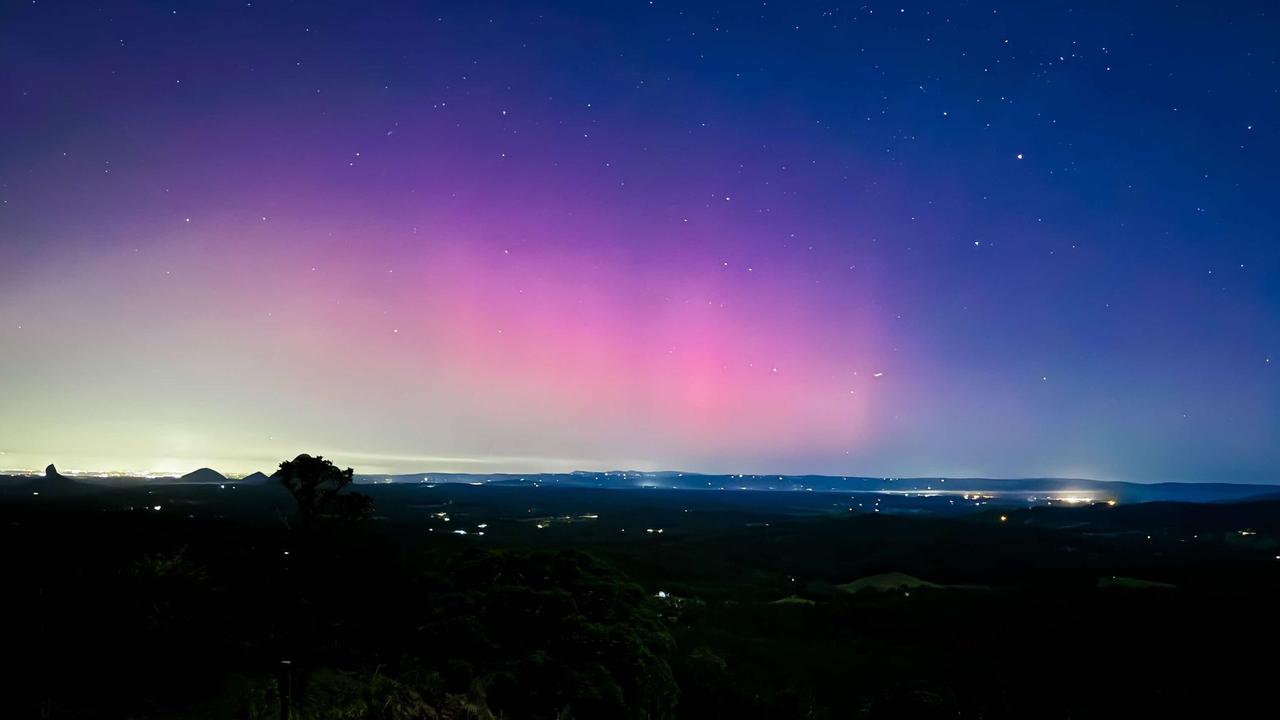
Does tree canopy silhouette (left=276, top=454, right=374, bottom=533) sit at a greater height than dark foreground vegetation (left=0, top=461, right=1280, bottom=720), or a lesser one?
greater

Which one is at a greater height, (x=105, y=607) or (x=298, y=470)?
(x=298, y=470)

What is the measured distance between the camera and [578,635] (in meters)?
20.0

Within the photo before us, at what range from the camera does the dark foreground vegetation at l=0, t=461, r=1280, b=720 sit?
1617cm

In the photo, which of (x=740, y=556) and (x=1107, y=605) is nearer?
(x=1107, y=605)

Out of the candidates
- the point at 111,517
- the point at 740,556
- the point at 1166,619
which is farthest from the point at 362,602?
the point at 111,517

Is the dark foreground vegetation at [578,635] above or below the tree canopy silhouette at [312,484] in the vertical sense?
below

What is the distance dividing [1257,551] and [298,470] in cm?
19119

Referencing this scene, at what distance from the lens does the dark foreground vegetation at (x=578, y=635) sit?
16172mm

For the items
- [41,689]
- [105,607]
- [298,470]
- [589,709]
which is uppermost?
[298,470]

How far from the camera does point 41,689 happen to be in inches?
593

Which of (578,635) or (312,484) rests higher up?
(312,484)

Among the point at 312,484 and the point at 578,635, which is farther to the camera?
the point at 578,635

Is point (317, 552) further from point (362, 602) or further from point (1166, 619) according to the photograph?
point (1166, 619)

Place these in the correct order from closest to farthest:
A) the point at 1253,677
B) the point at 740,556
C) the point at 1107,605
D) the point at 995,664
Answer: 1. the point at 1253,677
2. the point at 995,664
3. the point at 1107,605
4. the point at 740,556
